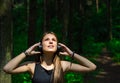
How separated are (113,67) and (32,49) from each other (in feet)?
53.5

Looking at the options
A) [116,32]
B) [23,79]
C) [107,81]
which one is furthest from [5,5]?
[116,32]

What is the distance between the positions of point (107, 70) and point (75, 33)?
11801 millimetres

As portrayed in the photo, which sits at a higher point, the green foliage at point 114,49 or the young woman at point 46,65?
the young woman at point 46,65

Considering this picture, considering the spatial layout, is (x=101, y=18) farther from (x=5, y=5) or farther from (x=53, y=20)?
(x=5, y=5)

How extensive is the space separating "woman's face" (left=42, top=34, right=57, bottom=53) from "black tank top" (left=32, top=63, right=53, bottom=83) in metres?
0.26

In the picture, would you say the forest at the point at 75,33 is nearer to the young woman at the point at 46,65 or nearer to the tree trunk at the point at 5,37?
the tree trunk at the point at 5,37

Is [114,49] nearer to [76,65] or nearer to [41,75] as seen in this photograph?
[76,65]

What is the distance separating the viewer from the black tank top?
18.0 feet

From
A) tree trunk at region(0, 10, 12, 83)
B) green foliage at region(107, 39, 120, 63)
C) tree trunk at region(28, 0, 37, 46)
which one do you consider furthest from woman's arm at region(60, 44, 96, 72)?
green foliage at region(107, 39, 120, 63)

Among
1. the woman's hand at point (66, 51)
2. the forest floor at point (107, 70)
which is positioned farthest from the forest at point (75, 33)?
the woman's hand at point (66, 51)

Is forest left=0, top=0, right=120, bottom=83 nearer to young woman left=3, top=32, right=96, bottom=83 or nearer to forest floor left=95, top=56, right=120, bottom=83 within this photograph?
forest floor left=95, top=56, right=120, bottom=83

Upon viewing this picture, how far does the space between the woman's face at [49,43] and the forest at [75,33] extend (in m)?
2.82

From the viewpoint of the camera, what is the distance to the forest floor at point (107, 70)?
17.8m

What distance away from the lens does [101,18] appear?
37.8 m
